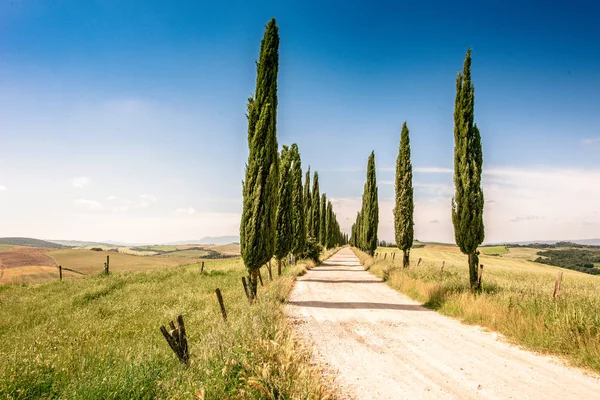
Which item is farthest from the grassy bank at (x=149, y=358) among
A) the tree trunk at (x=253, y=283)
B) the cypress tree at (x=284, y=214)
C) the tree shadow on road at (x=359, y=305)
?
the cypress tree at (x=284, y=214)

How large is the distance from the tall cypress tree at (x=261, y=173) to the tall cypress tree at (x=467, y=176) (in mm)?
8112

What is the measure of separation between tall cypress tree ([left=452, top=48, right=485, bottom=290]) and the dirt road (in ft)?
13.2

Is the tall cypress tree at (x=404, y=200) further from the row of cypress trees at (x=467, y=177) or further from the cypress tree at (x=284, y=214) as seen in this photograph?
the row of cypress trees at (x=467, y=177)

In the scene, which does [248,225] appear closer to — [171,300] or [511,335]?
[171,300]

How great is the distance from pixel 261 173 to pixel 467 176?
8.85 metres

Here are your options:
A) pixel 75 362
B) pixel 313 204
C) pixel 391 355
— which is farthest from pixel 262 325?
pixel 313 204

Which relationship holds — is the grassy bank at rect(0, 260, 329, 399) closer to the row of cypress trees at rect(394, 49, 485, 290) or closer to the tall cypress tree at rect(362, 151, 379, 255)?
the row of cypress trees at rect(394, 49, 485, 290)

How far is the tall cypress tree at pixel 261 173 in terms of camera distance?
38.6 ft

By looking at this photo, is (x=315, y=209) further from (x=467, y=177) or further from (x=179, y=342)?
(x=179, y=342)

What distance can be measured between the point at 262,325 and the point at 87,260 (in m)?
48.5

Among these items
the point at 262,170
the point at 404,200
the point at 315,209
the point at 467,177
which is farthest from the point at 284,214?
the point at 315,209

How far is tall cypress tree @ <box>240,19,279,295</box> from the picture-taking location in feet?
38.6

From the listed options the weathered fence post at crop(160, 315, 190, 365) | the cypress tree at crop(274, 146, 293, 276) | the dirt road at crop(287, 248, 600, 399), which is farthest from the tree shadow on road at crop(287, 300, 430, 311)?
the cypress tree at crop(274, 146, 293, 276)

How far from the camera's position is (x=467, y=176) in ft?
41.6
